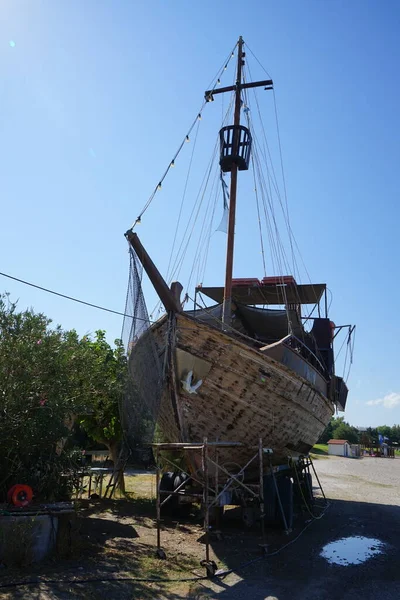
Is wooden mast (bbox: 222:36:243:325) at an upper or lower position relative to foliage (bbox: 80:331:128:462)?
upper

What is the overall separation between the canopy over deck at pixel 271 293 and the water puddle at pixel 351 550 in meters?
9.48

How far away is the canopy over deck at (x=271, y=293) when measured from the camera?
18078 millimetres

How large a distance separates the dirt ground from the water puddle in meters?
0.17

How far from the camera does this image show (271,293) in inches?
745

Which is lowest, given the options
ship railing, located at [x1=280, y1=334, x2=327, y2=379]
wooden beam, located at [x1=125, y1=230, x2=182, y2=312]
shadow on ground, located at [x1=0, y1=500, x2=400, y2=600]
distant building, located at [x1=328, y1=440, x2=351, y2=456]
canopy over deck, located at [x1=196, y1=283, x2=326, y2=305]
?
shadow on ground, located at [x1=0, y1=500, x2=400, y2=600]

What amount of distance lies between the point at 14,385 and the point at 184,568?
411cm

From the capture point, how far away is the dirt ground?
6312 mm

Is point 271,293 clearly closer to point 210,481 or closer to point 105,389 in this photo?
point 105,389

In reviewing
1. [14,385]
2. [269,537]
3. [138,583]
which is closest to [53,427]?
[14,385]

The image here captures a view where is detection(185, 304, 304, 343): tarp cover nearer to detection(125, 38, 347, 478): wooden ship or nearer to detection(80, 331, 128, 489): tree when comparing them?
detection(125, 38, 347, 478): wooden ship

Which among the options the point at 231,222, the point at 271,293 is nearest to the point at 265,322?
the point at 271,293

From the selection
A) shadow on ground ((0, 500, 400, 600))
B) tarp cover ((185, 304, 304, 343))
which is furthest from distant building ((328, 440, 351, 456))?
shadow on ground ((0, 500, 400, 600))

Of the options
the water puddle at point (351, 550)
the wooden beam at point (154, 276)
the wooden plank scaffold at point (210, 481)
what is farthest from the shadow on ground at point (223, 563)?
the wooden beam at point (154, 276)

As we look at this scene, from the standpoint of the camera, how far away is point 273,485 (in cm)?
1114
